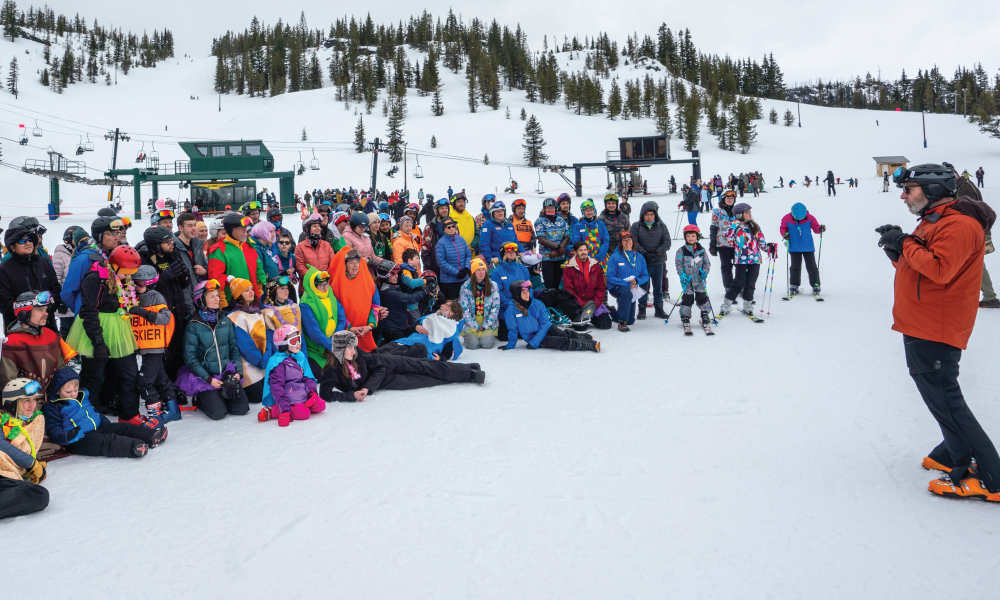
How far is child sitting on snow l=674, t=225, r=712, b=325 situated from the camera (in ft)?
22.6

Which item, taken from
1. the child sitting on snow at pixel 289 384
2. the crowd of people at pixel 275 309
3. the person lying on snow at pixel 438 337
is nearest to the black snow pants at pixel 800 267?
the crowd of people at pixel 275 309

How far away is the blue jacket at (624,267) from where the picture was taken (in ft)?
24.2

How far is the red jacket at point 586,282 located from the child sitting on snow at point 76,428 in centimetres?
496

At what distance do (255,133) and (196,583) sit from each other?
66.2 metres

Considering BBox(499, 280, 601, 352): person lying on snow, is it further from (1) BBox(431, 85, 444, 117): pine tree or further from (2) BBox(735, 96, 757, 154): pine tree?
(1) BBox(431, 85, 444, 117): pine tree

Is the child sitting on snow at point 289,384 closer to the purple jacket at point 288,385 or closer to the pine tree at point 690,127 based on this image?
the purple jacket at point 288,385

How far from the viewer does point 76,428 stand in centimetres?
369

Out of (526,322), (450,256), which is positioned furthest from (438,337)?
(450,256)

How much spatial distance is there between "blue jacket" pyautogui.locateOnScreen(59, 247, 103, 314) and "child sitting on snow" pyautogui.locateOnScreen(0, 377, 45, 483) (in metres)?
0.91

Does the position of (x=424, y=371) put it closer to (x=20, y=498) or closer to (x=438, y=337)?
(x=438, y=337)

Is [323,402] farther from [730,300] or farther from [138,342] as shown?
[730,300]

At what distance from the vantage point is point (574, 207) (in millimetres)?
23734

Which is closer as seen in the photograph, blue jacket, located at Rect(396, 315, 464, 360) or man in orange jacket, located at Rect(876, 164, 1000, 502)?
man in orange jacket, located at Rect(876, 164, 1000, 502)

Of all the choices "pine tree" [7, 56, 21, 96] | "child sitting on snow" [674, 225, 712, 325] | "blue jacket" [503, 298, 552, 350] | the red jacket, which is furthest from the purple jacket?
"pine tree" [7, 56, 21, 96]
